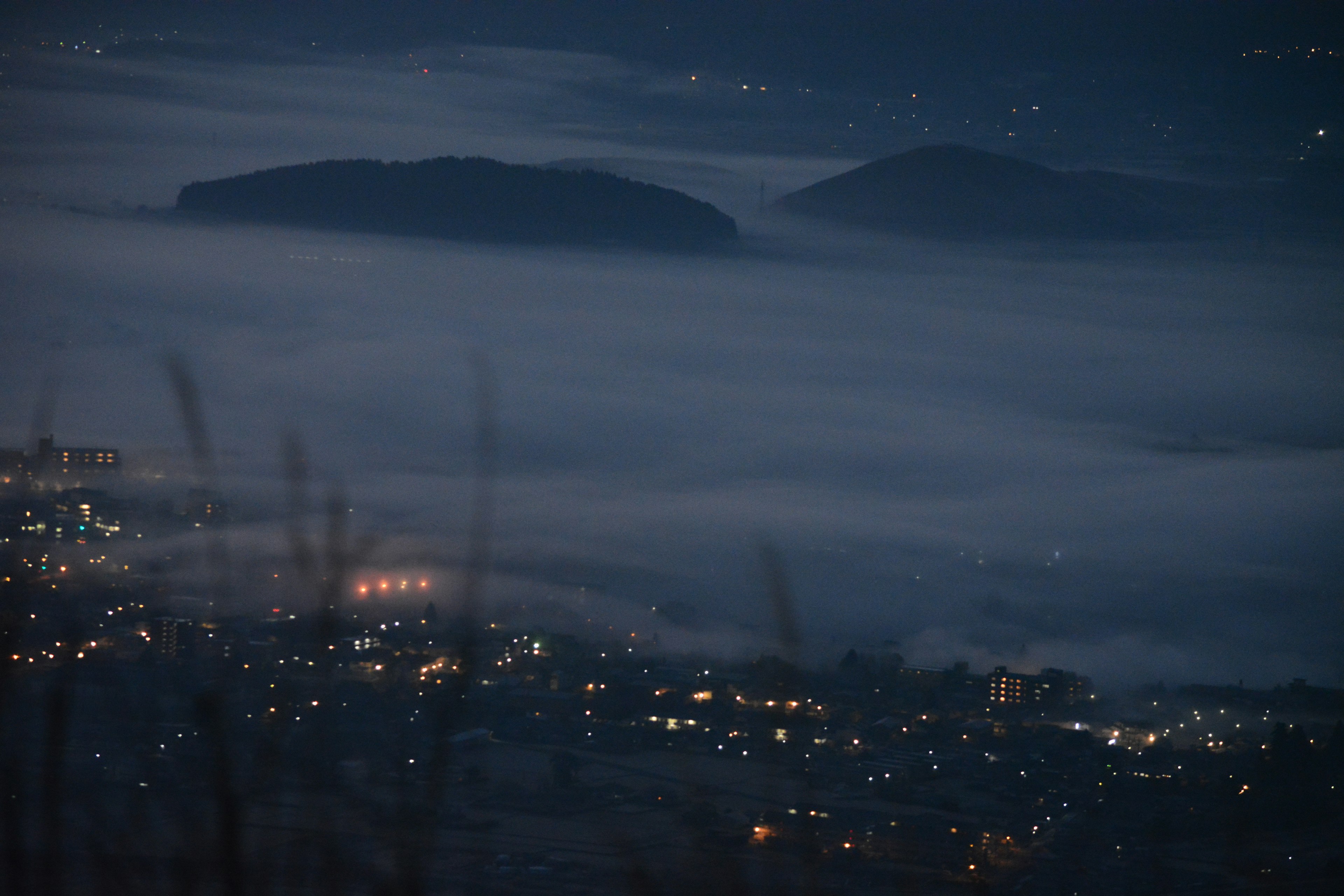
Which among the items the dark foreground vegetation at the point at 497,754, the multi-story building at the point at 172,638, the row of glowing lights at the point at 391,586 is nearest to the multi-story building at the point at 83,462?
the dark foreground vegetation at the point at 497,754

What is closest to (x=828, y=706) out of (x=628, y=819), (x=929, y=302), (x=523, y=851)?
(x=628, y=819)

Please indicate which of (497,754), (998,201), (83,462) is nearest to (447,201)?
(998,201)

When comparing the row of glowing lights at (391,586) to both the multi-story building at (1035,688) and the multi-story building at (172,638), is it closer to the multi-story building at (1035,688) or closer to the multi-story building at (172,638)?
the multi-story building at (172,638)

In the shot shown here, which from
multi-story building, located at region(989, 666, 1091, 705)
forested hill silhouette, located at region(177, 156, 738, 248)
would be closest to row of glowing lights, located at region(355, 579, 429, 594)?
multi-story building, located at region(989, 666, 1091, 705)

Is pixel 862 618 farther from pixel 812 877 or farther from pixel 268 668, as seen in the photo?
pixel 812 877

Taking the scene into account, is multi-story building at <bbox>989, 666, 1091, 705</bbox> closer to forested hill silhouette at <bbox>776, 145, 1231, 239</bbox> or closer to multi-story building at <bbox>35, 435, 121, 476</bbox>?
multi-story building at <bbox>35, 435, 121, 476</bbox>
